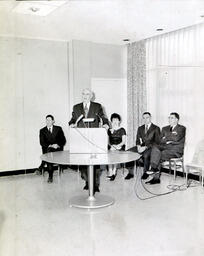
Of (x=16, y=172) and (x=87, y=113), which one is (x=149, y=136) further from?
(x=16, y=172)

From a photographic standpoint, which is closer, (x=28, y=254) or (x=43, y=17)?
(x=28, y=254)

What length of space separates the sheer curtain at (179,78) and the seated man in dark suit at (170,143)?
0.07 metres

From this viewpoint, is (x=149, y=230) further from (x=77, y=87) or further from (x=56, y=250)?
(x=77, y=87)

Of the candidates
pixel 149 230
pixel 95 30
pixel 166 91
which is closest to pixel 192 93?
pixel 166 91

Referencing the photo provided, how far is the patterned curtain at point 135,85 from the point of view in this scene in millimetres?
3572

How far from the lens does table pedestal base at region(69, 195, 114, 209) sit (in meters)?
3.78

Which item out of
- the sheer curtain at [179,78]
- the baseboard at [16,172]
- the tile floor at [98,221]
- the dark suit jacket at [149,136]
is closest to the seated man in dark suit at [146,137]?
the dark suit jacket at [149,136]

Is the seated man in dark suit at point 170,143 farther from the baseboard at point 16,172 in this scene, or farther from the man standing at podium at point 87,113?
the baseboard at point 16,172

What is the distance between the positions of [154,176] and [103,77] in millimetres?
1646

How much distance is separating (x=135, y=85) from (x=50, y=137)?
1.07 m

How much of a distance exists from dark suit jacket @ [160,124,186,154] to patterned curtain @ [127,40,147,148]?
1.43 feet

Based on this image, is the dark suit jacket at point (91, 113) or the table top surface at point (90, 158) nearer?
the table top surface at point (90, 158)

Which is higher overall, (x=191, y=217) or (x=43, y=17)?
(x=43, y=17)

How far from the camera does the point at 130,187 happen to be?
4.46m
